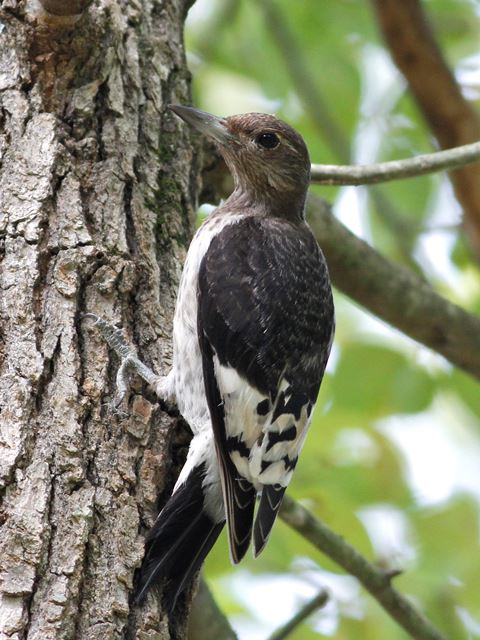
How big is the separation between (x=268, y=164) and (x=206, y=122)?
50 cm

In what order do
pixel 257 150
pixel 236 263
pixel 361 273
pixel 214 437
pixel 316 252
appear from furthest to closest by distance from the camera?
pixel 361 273 → pixel 257 150 → pixel 316 252 → pixel 236 263 → pixel 214 437

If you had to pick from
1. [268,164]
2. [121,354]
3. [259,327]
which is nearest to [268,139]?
[268,164]

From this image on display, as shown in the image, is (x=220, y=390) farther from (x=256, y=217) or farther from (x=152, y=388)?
(x=256, y=217)

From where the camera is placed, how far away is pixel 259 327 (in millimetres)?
3383

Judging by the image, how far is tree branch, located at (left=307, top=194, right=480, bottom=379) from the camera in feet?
14.6

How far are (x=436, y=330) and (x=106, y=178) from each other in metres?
2.09

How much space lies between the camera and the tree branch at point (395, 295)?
175 inches

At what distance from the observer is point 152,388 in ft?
10.1

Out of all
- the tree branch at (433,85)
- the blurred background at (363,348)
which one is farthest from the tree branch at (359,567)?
the tree branch at (433,85)

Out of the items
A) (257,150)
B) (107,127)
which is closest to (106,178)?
(107,127)

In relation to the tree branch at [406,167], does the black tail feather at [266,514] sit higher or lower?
lower

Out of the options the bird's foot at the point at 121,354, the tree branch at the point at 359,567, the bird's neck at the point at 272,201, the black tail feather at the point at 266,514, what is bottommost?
the tree branch at the point at 359,567

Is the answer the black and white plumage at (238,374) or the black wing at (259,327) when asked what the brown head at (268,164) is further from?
the black wing at (259,327)

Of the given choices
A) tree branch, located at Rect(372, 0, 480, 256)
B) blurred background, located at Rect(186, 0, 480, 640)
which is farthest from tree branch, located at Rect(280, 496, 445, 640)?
tree branch, located at Rect(372, 0, 480, 256)
